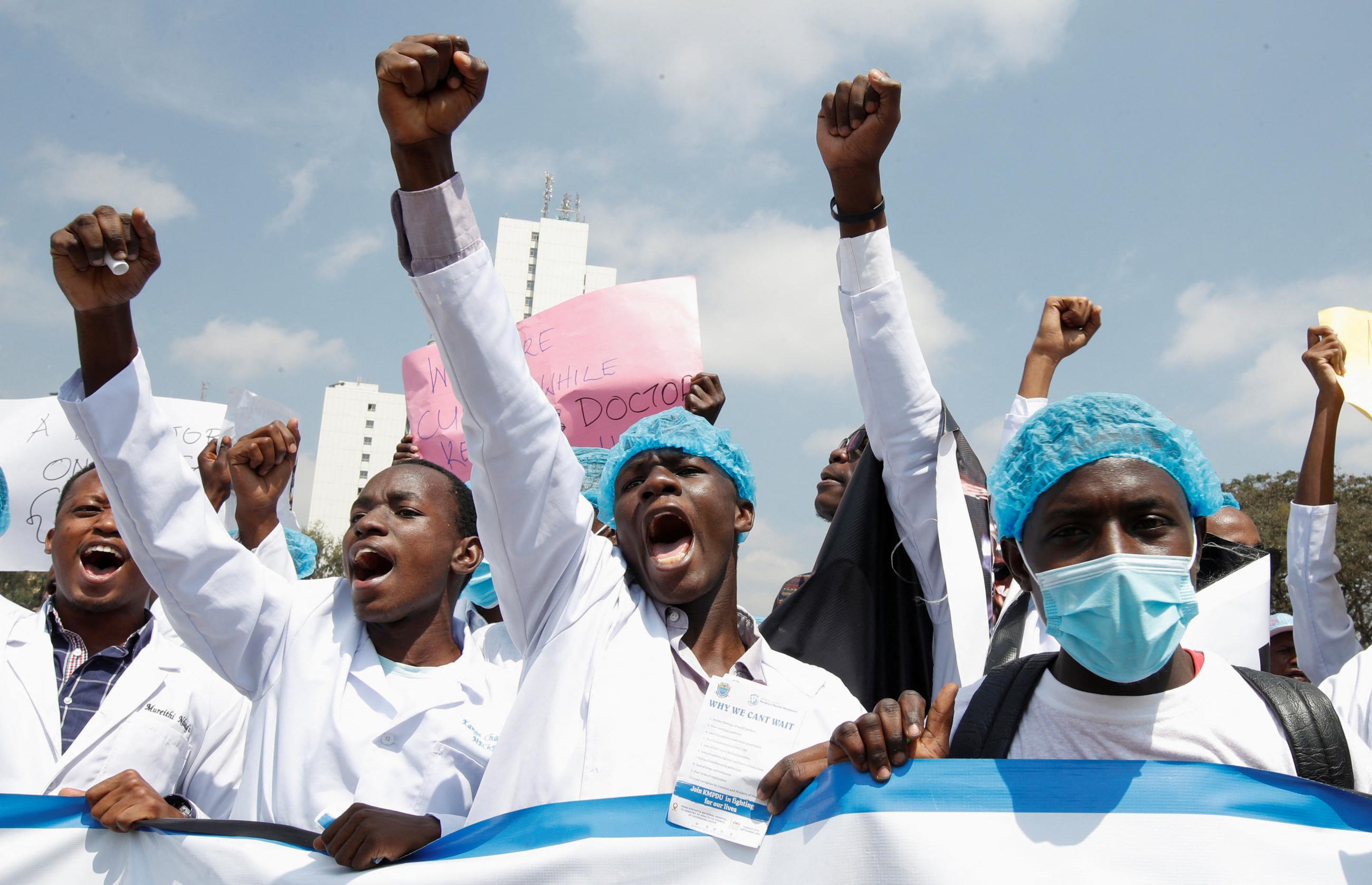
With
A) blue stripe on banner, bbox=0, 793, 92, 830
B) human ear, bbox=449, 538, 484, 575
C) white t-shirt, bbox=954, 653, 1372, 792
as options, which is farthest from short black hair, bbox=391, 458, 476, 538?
white t-shirt, bbox=954, 653, 1372, 792

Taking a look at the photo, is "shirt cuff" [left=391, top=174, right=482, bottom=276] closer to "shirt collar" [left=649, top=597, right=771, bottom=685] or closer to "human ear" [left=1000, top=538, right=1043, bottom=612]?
"shirt collar" [left=649, top=597, right=771, bottom=685]

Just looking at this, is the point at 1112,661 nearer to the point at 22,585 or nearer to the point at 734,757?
the point at 734,757

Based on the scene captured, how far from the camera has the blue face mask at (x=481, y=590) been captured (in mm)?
5879

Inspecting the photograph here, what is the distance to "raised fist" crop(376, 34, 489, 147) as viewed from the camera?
2338 mm

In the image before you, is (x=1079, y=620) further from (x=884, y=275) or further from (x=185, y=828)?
(x=185, y=828)

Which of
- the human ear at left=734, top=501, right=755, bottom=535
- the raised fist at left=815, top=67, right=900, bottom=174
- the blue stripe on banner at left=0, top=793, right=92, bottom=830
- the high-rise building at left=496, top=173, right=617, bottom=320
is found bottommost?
the blue stripe on banner at left=0, top=793, right=92, bottom=830

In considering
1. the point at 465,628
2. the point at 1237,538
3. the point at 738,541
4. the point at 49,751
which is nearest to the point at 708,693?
the point at 738,541

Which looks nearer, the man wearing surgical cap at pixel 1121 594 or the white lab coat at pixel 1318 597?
the man wearing surgical cap at pixel 1121 594

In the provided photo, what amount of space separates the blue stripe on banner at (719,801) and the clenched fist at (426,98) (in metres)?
1.53

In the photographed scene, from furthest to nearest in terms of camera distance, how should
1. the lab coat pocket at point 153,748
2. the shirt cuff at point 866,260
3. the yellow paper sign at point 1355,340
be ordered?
the yellow paper sign at point 1355,340 → the lab coat pocket at point 153,748 → the shirt cuff at point 866,260

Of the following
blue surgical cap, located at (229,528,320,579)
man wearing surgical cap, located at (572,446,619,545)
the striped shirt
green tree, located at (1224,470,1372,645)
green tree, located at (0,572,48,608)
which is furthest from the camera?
green tree, located at (0,572,48,608)

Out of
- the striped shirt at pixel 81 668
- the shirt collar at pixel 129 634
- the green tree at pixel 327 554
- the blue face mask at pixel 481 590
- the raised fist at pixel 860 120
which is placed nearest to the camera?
the raised fist at pixel 860 120

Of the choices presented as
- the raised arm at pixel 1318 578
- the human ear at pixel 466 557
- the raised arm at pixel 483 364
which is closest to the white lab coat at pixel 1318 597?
the raised arm at pixel 1318 578

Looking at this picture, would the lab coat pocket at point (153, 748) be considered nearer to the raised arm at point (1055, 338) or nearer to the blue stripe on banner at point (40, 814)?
the blue stripe on banner at point (40, 814)
